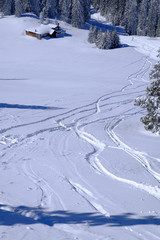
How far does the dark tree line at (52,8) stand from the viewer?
6469 centimetres

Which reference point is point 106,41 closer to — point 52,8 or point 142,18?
point 52,8

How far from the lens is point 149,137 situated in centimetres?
1291

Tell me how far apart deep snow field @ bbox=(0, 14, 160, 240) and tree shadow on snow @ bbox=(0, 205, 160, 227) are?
0.9 inches

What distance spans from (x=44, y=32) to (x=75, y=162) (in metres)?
51.0

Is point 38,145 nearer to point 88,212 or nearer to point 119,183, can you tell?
point 119,183

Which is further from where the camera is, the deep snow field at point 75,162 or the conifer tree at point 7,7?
the conifer tree at point 7,7

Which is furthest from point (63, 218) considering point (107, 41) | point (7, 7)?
point (7, 7)

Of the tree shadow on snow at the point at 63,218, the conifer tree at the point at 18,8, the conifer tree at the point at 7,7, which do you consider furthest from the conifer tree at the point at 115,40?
the tree shadow on snow at the point at 63,218

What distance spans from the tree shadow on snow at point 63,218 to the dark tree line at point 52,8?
6379 cm

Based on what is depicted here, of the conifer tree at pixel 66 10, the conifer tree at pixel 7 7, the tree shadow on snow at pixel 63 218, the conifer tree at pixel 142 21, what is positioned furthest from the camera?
the conifer tree at pixel 142 21

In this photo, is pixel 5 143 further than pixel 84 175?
Yes

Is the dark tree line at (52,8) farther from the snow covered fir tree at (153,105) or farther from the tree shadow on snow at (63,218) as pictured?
the tree shadow on snow at (63,218)

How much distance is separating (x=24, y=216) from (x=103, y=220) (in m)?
1.84

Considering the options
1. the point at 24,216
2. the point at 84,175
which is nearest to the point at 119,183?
the point at 84,175
